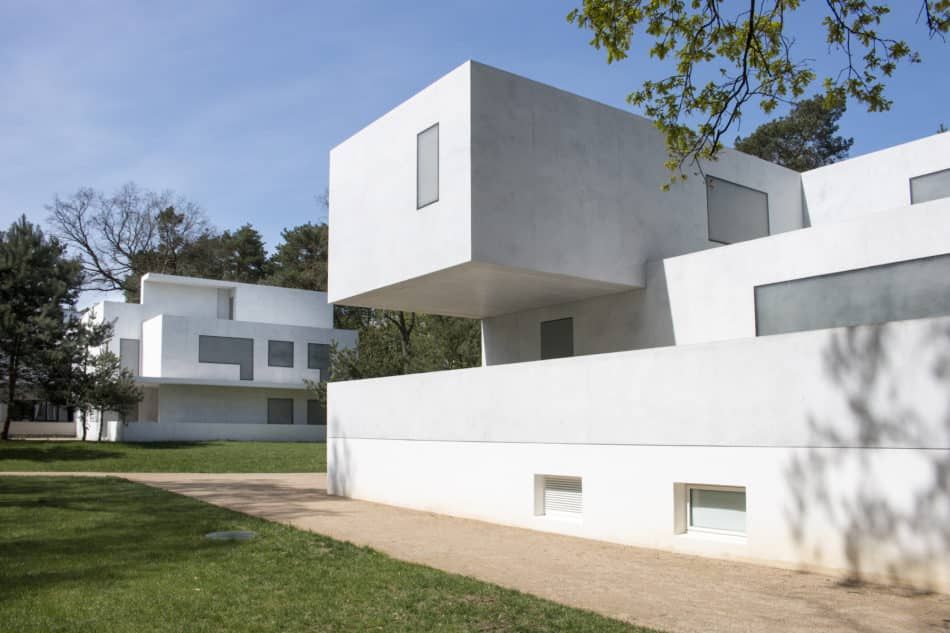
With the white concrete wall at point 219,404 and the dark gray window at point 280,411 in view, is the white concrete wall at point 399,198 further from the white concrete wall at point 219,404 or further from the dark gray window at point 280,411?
the dark gray window at point 280,411

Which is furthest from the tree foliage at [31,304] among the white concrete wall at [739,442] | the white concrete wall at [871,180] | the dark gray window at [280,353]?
the white concrete wall at [871,180]

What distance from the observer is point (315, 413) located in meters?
48.8

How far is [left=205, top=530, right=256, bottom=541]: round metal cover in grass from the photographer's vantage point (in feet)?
34.0

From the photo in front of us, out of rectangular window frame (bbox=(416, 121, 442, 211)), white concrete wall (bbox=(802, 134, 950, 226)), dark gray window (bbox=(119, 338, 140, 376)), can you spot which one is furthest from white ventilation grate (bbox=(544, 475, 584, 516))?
dark gray window (bbox=(119, 338, 140, 376))

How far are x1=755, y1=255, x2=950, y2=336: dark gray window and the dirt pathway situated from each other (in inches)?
206

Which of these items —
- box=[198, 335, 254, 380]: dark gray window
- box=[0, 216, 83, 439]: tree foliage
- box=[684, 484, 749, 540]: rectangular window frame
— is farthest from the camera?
box=[198, 335, 254, 380]: dark gray window

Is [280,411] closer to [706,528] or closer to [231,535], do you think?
[231,535]

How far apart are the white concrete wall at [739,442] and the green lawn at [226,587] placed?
3228 mm

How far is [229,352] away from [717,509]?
124 ft

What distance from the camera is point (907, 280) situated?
40.2 feet

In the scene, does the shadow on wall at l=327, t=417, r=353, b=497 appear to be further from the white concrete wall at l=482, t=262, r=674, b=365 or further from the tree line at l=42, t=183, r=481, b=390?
the tree line at l=42, t=183, r=481, b=390

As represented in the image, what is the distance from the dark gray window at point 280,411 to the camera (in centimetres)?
4691

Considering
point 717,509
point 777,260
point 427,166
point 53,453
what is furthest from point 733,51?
point 53,453

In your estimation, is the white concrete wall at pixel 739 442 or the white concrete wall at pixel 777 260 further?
the white concrete wall at pixel 777 260
